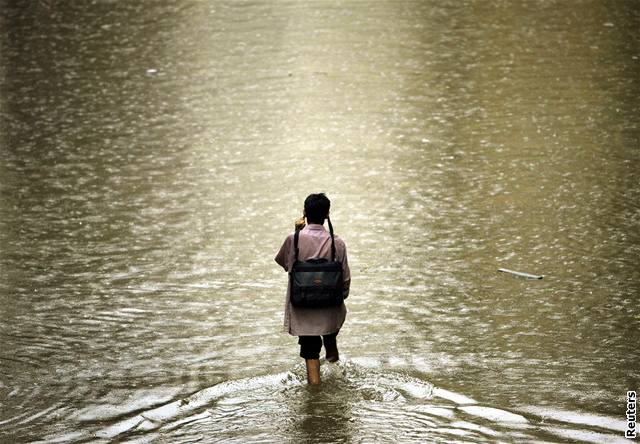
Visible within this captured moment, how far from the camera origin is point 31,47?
63.2ft

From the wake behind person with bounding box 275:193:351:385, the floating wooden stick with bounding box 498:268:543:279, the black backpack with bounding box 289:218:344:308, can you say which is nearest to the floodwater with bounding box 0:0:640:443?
the floating wooden stick with bounding box 498:268:543:279

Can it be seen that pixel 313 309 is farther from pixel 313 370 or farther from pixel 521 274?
pixel 521 274

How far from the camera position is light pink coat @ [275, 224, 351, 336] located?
6852 millimetres

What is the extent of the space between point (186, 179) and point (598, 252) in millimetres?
4320

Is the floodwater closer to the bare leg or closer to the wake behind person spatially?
the bare leg

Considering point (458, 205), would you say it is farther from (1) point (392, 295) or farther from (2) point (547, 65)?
(2) point (547, 65)

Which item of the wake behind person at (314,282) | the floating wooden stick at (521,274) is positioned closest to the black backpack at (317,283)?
the wake behind person at (314,282)

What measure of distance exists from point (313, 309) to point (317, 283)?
175 mm

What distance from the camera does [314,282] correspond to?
22.2 feet

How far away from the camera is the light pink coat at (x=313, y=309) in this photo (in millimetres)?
A: 6852

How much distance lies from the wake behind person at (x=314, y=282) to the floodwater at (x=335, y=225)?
343mm

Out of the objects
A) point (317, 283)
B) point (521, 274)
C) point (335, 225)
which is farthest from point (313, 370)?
point (335, 225)

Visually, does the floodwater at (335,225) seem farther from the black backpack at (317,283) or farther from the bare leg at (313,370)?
the black backpack at (317,283)

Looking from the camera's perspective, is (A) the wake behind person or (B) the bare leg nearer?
(A) the wake behind person
